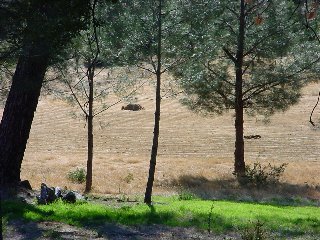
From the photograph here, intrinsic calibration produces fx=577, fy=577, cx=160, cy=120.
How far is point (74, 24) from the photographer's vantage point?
675 centimetres

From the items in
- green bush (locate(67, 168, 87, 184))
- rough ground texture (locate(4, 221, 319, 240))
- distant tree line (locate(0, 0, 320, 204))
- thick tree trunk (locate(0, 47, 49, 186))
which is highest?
distant tree line (locate(0, 0, 320, 204))

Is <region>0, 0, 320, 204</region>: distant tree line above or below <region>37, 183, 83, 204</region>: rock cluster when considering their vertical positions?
above

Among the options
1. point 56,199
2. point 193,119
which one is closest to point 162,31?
point 56,199

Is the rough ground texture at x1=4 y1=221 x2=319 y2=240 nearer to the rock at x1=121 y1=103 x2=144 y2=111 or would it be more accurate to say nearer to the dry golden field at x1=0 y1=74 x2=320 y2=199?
the dry golden field at x1=0 y1=74 x2=320 y2=199

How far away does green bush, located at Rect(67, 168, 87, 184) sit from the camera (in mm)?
24188

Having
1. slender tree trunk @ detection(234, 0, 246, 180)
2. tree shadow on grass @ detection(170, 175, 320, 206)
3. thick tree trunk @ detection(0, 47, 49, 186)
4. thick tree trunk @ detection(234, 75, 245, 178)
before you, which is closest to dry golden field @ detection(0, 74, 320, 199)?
tree shadow on grass @ detection(170, 175, 320, 206)

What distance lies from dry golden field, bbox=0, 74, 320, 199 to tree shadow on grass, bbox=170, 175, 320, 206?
0.10m

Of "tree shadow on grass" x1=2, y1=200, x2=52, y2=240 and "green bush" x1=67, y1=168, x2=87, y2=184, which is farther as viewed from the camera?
"green bush" x1=67, y1=168, x2=87, y2=184

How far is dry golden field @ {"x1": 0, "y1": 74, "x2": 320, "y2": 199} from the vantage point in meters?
24.6

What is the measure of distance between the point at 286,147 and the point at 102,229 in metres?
25.4

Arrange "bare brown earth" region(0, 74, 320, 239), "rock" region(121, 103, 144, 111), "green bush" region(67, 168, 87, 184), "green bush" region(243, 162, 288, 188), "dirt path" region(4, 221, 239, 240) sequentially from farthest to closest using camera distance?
"rock" region(121, 103, 144, 111), "green bush" region(243, 162, 288, 188), "green bush" region(67, 168, 87, 184), "bare brown earth" region(0, 74, 320, 239), "dirt path" region(4, 221, 239, 240)

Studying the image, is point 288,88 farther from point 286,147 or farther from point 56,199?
point 56,199

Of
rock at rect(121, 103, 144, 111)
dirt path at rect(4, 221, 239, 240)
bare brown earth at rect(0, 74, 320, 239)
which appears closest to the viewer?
dirt path at rect(4, 221, 239, 240)

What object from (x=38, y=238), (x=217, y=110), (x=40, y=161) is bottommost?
(x=38, y=238)
